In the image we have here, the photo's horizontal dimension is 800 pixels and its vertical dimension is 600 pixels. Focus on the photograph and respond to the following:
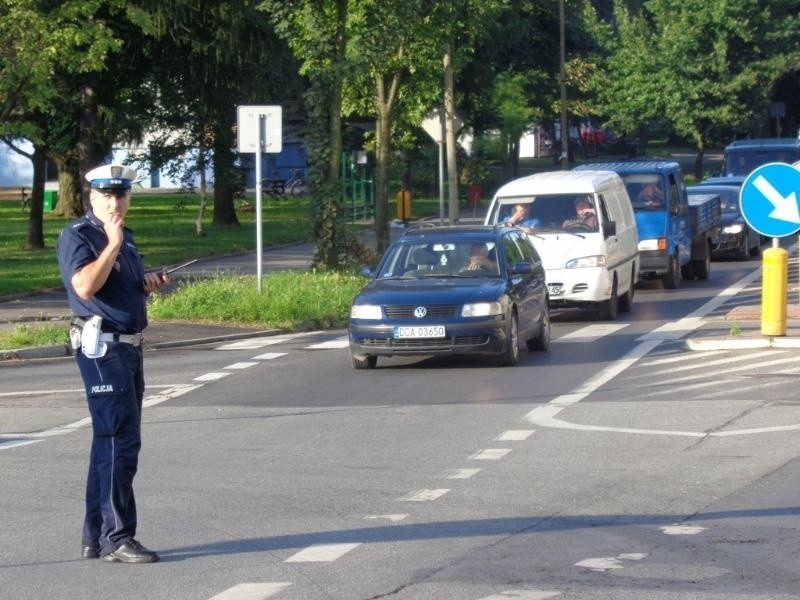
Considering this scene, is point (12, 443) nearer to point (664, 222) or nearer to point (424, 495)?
point (424, 495)

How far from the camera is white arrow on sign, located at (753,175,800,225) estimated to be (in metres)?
17.9

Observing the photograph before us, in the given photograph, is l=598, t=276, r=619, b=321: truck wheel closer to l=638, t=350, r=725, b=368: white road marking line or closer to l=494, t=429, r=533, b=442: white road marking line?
l=638, t=350, r=725, b=368: white road marking line

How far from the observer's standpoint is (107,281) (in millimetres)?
7727

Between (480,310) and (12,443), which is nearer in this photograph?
(12,443)

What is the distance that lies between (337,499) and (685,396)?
556 centimetres

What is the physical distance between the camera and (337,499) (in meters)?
9.60

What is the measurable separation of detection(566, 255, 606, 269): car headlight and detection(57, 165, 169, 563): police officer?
14347mm

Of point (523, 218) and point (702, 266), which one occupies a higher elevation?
point (523, 218)


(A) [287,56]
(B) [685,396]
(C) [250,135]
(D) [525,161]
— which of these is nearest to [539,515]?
(B) [685,396]

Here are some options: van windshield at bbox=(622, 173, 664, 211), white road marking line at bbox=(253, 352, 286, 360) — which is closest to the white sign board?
white road marking line at bbox=(253, 352, 286, 360)

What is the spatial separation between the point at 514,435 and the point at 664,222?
15.5 m

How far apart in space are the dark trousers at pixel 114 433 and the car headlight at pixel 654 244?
65.4 ft

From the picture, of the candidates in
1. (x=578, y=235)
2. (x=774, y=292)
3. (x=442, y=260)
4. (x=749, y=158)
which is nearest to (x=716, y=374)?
(x=774, y=292)

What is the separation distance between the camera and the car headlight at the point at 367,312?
1672cm
